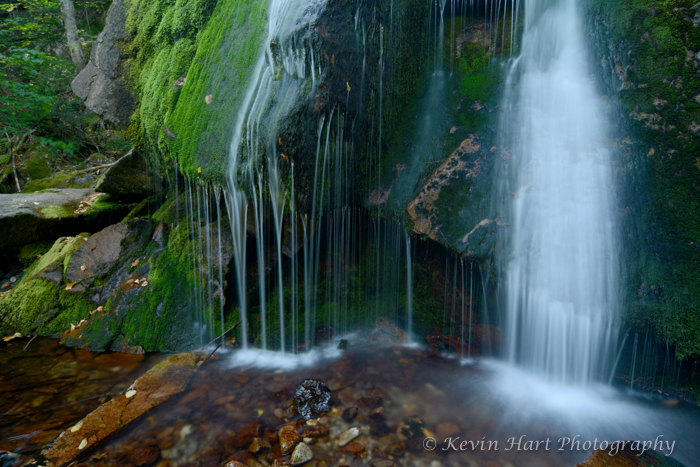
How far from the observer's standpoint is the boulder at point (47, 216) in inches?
227

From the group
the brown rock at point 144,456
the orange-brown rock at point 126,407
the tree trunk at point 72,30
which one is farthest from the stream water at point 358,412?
the tree trunk at point 72,30

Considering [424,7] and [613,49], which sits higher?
[424,7]

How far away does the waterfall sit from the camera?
3422mm

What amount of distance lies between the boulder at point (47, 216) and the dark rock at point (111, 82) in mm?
1923

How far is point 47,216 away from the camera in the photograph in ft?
19.7

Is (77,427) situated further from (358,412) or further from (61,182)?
(61,182)

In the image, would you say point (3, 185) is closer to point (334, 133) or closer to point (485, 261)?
point (334, 133)

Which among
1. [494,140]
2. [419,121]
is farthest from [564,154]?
[419,121]

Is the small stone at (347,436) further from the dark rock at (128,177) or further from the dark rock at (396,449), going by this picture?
the dark rock at (128,177)

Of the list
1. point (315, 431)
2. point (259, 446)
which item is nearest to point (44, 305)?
point (259, 446)

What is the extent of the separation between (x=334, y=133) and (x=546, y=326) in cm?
334

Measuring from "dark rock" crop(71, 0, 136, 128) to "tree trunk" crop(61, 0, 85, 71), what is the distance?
17.0ft

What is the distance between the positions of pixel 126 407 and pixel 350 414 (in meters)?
2.33

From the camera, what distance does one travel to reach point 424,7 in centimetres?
459
